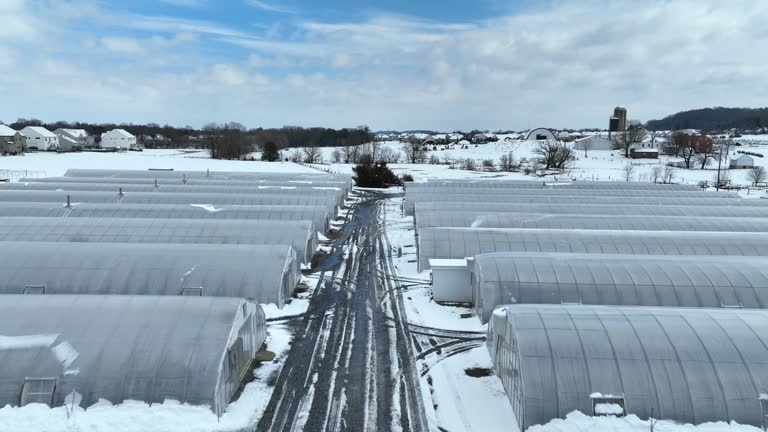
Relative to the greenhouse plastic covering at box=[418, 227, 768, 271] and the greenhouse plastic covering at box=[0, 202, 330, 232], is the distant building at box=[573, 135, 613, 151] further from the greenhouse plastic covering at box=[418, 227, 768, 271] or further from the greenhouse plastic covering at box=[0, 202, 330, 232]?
the greenhouse plastic covering at box=[0, 202, 330, 232]

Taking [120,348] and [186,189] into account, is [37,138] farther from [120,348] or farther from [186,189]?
[120,348]

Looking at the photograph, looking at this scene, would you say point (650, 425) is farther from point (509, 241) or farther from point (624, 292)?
point (509, 241)

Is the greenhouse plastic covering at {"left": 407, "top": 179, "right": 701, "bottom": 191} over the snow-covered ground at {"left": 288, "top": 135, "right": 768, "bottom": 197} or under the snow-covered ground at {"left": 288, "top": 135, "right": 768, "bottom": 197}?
under

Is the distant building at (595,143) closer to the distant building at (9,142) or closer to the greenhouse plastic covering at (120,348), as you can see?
the greenhouse plastic covering at (120,348)

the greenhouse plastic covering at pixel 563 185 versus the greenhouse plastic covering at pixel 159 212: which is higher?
the greenhouse plastic covering at pixel 563 185

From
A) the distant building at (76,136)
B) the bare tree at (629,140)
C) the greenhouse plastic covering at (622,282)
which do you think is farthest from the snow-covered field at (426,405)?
the distant building at (76,136)

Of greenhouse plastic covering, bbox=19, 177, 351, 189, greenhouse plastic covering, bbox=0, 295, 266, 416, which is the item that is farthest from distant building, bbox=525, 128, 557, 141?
greenhouse plastic covering, bbox=0, 295, 266, 416
